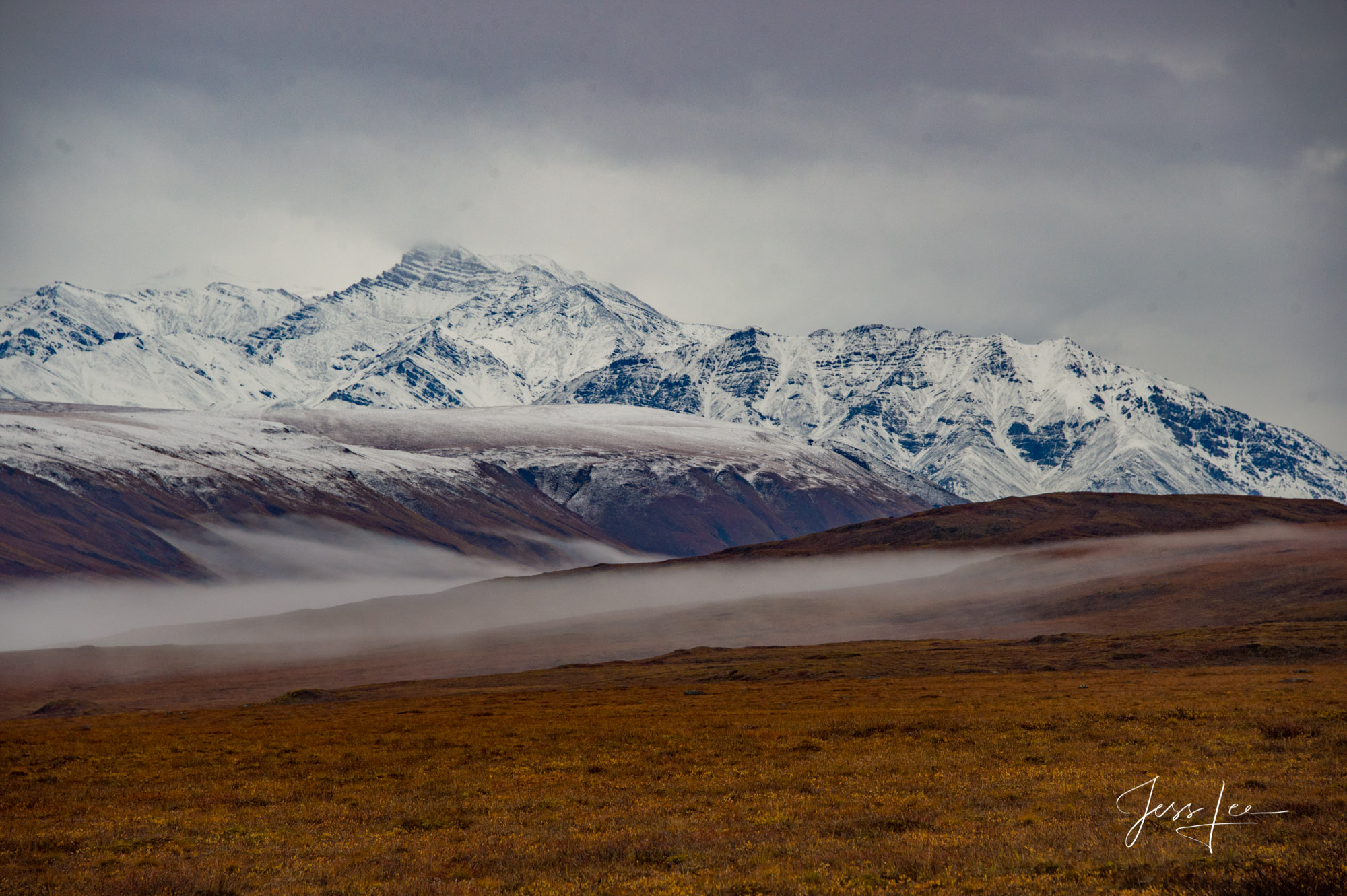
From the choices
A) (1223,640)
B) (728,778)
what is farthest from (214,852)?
(1223,640)

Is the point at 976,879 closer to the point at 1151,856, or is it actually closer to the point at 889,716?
the point at 1151,856

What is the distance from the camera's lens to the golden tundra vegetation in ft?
87.8

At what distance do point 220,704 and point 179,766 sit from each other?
379ft

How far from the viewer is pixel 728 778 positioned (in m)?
41.9

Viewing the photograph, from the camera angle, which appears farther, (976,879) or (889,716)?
(889,716)

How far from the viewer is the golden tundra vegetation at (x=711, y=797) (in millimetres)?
26750

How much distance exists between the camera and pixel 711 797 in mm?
38312
